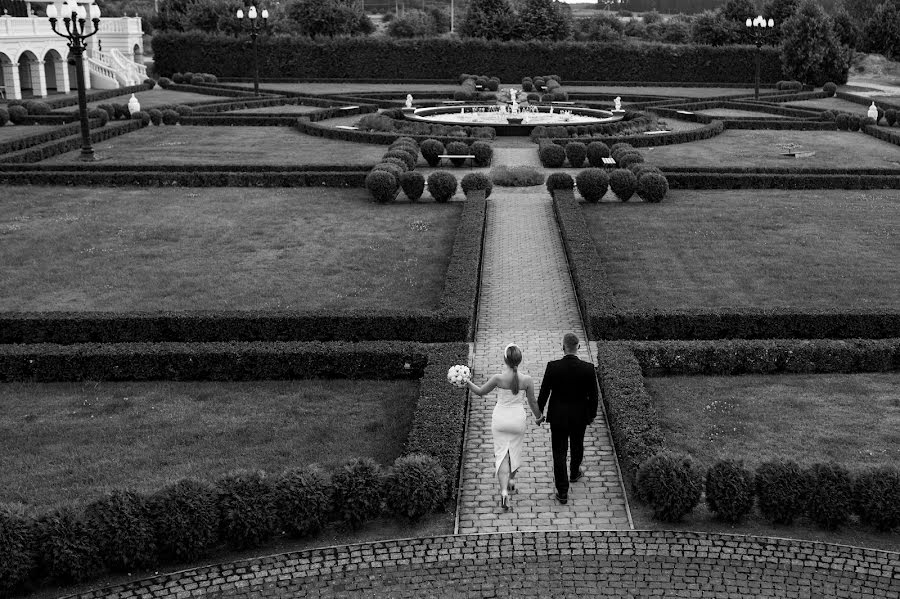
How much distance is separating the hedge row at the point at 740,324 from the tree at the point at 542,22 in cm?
5297

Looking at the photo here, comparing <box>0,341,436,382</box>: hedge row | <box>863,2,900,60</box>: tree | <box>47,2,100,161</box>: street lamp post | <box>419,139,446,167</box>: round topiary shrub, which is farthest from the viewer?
<box>863,2,900,60</box>: tree

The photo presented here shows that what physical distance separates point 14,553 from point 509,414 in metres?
4.32

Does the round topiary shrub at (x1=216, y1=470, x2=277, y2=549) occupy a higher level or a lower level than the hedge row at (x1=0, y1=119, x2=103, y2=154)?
lower

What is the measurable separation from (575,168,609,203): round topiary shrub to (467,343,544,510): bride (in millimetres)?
14416

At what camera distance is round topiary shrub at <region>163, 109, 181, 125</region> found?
131 ft

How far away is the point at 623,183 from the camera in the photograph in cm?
2331

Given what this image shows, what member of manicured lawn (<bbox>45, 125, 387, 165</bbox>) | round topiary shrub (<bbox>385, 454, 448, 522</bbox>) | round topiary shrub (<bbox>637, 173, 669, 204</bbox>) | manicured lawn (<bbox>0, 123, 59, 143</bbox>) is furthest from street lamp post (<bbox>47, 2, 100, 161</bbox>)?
round topiary shrub (<bbox>385, 454, 448, 522</bbox>)

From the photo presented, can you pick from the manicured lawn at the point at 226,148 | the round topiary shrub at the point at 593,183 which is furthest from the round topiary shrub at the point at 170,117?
the round topiary shrub at the point at 593,183

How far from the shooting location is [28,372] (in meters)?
12.6

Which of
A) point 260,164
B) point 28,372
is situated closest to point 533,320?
point 28,372

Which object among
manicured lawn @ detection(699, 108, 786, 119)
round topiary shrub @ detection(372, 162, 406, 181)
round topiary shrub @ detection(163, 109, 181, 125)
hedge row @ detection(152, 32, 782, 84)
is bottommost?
round topiary shrub @ detection(372, 162, 406, 181)

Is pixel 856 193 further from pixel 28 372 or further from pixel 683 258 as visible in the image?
pixel 28 372

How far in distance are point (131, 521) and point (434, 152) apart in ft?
70.4

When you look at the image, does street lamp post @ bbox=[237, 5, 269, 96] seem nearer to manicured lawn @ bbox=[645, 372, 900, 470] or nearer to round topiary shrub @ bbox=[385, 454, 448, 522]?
manicured lawn @ bbox=[645, 372, 900, 470]
